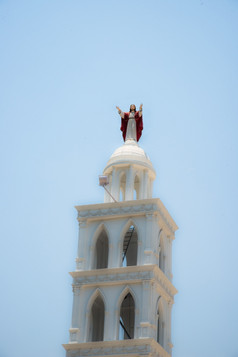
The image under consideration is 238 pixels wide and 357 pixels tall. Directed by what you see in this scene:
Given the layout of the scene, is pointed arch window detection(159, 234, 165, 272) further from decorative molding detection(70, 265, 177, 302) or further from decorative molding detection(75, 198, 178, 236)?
decorative molding detection(70, 265, 177, 302)

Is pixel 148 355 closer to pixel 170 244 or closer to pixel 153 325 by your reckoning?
pixel 153 325

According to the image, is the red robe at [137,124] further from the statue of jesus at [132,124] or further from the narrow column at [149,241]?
the narrow column at [149,241]

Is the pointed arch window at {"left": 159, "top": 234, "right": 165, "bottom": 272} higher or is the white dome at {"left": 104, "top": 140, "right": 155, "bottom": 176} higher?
the white dome at {"left": 104, "top": 140, "right": 155, "bottom": 176}

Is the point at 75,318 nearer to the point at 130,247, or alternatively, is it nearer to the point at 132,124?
the point at 130,247

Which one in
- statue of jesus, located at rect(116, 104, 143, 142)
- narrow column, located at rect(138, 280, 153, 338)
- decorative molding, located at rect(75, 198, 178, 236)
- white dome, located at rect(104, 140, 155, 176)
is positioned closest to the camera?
narrow column, located at rect(138, 280, 153, 338)

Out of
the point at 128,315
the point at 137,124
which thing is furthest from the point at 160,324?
the point at 137,124

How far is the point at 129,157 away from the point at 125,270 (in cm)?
790

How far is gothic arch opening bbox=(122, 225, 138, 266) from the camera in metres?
58.6

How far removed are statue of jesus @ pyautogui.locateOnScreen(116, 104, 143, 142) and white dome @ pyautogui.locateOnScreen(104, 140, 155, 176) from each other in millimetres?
1187

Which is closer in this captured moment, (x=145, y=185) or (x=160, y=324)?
(x=160, y=324)

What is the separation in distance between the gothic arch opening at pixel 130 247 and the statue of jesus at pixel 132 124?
21.3 ft

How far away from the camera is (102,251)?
58750mm

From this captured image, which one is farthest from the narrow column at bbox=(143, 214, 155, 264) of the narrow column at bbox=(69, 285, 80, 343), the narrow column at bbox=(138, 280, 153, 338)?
the narrow column at bbox=(69, 285, 80, 343)

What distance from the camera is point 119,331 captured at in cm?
5434
